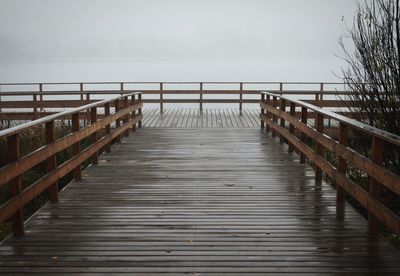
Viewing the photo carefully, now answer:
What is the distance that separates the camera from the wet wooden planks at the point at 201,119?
14375 mm

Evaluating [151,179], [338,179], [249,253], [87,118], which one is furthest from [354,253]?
[87,118]

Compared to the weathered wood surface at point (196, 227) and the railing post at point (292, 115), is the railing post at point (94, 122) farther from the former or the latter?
the railing post at point (292, 115)

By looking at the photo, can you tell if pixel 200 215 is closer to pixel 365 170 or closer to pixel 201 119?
pixel 365 170

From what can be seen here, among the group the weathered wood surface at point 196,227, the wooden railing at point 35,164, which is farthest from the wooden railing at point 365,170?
→ the wooden railing at point 35,164

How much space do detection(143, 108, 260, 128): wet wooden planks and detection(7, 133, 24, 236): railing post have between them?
923cm

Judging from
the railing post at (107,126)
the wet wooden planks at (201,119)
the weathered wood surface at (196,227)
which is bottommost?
the weathered wood surface at (196,227)

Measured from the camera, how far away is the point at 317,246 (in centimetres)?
461

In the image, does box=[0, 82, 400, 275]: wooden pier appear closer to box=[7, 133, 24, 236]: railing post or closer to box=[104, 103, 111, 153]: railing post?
box=[7, 133, 24, 236]: railing post

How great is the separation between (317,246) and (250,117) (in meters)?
12.3

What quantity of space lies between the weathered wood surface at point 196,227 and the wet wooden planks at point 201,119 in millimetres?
6032

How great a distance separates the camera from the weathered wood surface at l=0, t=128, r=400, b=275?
419 centimetres

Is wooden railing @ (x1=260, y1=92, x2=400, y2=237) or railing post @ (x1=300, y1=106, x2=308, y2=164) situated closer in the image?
wooden railing @ (x1=260, y1=92, x2=400, y2=237)

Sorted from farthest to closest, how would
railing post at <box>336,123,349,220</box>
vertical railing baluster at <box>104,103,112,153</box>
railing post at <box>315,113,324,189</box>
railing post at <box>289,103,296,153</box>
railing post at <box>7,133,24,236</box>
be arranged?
vertical railing baluster at <box>104,103,112,153</box> → railing post at <box>289,103,296,153</box> → railing post at <box>315,113,324,189</box> → railing post at <box>336,123,349,220</box> → railing post at <box>7,133,24,236</box>

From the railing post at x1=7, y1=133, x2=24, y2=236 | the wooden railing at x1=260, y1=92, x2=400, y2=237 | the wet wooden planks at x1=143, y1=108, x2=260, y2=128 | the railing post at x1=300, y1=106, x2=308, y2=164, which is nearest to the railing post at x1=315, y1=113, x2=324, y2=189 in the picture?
the wooden railing at x1=260, y1=92, x2=400, y2=237
